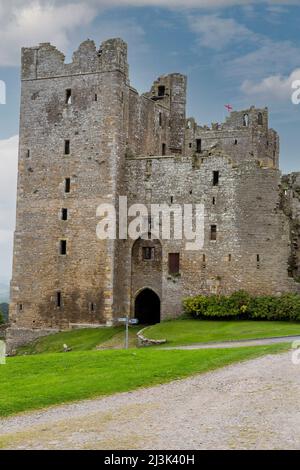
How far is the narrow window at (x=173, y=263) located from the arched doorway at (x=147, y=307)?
220cm

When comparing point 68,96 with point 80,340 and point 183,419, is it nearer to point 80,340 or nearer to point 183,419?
point 80,340

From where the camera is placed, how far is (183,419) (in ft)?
57.3

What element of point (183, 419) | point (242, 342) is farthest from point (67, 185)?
point (183, 419)

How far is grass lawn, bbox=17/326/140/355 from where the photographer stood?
141ft

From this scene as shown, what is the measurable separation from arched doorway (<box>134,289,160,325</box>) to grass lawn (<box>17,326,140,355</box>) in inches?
108

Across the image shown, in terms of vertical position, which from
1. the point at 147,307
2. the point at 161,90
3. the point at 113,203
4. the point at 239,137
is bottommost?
the point at 147,307

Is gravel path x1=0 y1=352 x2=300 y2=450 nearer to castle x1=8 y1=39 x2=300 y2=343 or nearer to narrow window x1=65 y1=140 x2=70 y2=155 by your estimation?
castle x1=8 y1=39 x2=300 y2=343

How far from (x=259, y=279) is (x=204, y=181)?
656 cm

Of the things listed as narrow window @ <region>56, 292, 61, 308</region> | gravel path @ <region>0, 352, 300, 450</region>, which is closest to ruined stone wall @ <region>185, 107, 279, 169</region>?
narrow window @ <region>56, 292, 61, 308</region>

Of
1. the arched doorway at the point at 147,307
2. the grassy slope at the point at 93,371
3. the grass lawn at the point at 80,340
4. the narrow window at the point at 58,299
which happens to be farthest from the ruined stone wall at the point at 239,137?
the grassy slope at the point at 93,371

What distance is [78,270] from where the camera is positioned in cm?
4762

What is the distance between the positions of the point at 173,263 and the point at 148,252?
188cm
